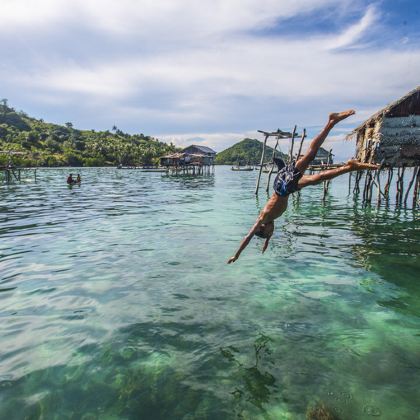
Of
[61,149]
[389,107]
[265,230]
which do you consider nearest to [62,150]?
[61,149]

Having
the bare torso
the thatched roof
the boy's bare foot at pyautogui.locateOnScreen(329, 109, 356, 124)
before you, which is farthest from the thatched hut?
the bare torso

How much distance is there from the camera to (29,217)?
20688 millimetres

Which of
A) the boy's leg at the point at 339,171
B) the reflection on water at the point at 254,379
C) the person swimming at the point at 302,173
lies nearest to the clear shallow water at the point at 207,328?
the reflection on water at the point at 254,379

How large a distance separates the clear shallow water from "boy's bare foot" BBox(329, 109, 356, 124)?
4361 mm

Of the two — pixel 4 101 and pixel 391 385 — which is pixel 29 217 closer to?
pixel 391 385

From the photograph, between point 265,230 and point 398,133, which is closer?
point 265,230

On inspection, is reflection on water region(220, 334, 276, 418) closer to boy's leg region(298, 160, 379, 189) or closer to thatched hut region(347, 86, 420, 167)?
boy's leg region(298, 160, 379, 189)

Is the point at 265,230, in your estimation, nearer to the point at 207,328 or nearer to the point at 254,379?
the point at 207,328

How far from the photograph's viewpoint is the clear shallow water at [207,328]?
5277 mm

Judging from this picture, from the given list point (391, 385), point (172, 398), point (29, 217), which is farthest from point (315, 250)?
point (29, 217)

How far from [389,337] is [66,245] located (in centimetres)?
1196

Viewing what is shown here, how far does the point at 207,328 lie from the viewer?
736 centimetres

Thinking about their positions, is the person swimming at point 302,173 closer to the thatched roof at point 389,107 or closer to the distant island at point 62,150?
the thatched roof at point 389,107

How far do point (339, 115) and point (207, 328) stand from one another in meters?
5.13
